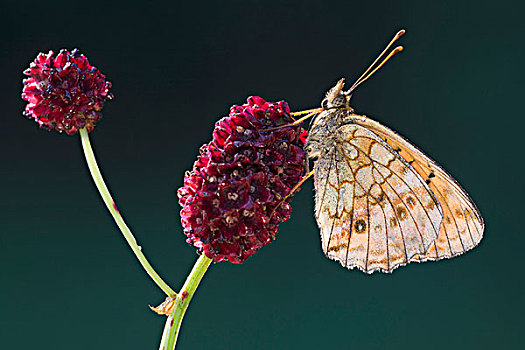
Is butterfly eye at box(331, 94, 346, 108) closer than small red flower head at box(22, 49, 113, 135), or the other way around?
small red flower head at box(22, 49, 113, 135)

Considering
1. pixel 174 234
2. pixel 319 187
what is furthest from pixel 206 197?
pixel 174 234

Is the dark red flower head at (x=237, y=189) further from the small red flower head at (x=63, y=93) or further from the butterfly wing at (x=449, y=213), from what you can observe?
the butterfly wing at (x=449, y=213)

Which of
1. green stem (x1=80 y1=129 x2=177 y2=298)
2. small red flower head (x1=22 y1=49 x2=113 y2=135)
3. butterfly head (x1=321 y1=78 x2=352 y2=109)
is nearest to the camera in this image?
green stem (x1=80 y1=129 x2=177 y2=298)

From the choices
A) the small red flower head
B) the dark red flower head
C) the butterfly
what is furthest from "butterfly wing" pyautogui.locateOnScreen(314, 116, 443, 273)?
the small red flower head

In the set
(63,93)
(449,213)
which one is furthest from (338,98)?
(63,93)

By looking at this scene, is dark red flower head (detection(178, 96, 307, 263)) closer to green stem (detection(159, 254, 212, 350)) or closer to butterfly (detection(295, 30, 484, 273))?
green stem (detection(159, 254, 212, 350))

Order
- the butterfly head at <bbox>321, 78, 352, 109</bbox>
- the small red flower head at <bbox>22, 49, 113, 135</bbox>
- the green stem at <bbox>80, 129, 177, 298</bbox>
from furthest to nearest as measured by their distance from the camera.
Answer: the butterfly head at <bbox>321, 78, 352, 109</bbox> < the small red flower head at <bbox>22, 49, 113, 135</bbox> < the green stem at <bbox>80, 129, 177, 298</bbox>

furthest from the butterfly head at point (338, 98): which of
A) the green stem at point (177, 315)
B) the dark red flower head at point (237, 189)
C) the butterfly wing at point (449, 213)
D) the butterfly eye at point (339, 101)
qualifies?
the green stem at point (177, 315)
